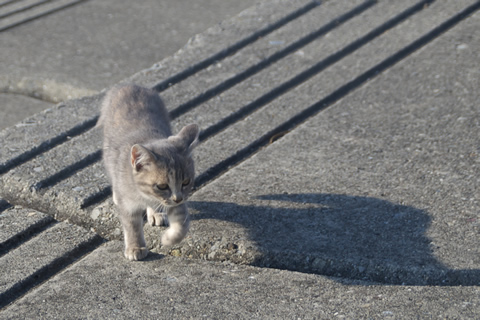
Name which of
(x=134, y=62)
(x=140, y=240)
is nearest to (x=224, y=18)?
(x=134, y=62)

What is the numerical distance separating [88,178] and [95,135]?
0.52m

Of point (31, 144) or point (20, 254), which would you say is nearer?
point (20, 254)

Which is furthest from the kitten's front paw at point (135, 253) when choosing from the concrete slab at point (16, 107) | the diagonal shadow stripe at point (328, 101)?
the concrete slab at point (16, 107)

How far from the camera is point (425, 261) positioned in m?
3.05

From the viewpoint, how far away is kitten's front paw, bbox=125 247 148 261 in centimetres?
318

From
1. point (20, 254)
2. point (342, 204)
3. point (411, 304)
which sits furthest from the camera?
point (342, 204)

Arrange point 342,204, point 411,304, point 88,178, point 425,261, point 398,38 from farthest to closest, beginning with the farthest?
point 398,38, point 88,178, point 342,204, point 425,261, point 411,304

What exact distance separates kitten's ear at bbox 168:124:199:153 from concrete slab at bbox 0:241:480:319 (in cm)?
57

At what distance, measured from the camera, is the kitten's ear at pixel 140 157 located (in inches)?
120

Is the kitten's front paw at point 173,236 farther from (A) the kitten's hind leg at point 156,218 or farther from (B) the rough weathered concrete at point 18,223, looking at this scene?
(B) the rough weathered concrete at point 18,223

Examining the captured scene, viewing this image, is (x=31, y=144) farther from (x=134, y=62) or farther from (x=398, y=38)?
(x=398, y=38)

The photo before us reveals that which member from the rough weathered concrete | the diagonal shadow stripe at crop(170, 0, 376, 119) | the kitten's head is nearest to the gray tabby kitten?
the kitten's head

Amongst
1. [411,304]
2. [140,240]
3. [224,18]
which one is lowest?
[411,304]

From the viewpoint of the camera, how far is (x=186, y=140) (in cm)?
326
